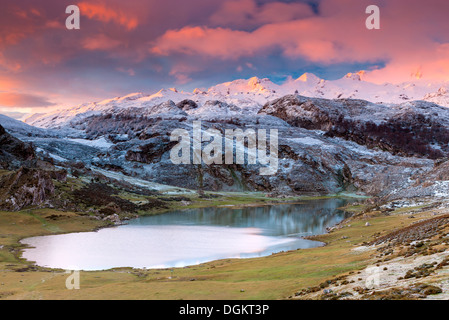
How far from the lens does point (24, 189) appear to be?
111 m

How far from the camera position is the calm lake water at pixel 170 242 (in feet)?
215

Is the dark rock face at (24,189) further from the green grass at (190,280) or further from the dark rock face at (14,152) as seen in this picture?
the green grass at (190,280)

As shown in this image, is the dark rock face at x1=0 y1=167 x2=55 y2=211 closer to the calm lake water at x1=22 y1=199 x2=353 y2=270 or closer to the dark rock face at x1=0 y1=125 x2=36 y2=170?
the calm lake water at x1=22 y1=199 x2=353 y2=270

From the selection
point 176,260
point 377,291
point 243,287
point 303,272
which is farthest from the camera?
point 176,260

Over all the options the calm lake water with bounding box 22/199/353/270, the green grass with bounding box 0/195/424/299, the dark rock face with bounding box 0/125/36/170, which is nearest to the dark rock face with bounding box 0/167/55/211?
the calm lake water with bounding box 22/199/353/270

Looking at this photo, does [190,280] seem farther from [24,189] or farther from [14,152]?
[14,152]

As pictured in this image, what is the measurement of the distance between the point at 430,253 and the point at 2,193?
11479cm

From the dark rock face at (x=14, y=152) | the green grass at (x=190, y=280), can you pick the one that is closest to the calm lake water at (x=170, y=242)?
the green grass at (x=190, y=280)

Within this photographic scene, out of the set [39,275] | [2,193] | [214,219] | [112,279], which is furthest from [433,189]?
[2,193]

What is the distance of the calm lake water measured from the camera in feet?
215

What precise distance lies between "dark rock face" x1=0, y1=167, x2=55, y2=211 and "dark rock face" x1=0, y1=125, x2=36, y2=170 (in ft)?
106

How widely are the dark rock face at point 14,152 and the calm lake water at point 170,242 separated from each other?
6033 centimetres

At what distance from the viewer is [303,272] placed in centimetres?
3934
